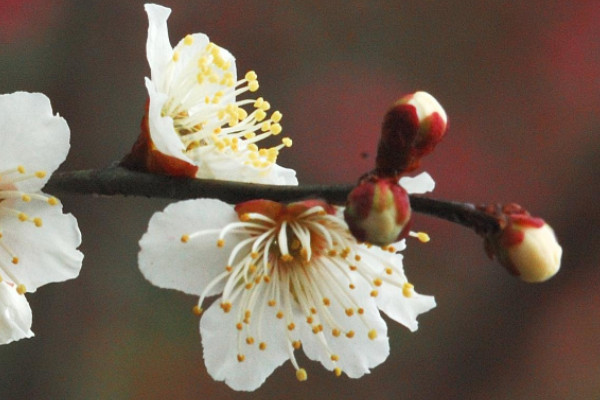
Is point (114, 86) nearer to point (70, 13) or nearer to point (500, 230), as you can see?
point (70, 13)

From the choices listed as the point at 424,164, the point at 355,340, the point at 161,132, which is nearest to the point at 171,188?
the point at 161,132

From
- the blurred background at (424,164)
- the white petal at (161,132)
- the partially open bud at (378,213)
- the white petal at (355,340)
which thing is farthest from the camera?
the blurred background at (424,164)

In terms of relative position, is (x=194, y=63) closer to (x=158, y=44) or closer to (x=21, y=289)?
(x=158, y=44)

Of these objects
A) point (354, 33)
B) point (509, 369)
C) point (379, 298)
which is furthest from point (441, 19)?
point (379, 298)

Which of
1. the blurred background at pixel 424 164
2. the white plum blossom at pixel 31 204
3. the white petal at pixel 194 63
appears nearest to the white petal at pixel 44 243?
the white plum blossom at pixel 31 204

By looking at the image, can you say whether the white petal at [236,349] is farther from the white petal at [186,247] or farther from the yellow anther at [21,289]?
the yellow anther at [21,289]

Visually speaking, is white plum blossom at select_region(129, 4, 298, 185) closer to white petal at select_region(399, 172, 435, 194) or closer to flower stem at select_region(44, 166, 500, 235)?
flower stem at select_region(44, 166, 500, 235)
